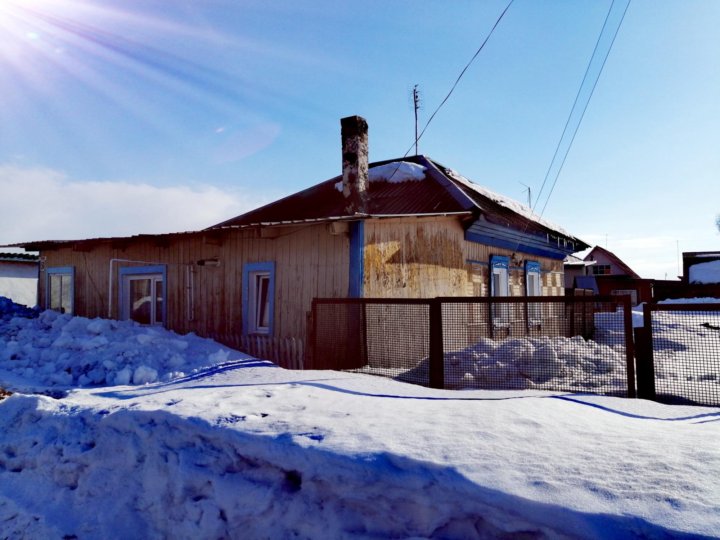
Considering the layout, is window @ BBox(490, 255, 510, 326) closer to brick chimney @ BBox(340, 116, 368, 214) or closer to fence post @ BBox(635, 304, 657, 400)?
brick chimney @ BBox(340, 116, 368, 214)

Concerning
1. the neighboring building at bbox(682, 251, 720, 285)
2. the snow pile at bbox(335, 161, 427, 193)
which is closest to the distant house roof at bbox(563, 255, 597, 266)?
the snow pile at bbox(335, 161, 427, 193)

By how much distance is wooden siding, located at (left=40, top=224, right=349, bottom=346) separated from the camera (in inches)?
402

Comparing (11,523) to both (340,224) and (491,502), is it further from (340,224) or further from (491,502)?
(340,224)

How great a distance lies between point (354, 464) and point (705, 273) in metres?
39.3

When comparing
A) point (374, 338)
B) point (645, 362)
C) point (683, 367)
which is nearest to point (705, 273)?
point (683, 367)

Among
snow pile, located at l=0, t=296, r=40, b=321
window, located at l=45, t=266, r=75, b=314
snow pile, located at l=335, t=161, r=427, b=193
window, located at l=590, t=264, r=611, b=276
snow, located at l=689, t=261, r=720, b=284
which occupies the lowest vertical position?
snow pile, located at l=0, t=296, r=40, b=321

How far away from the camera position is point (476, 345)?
750 cm

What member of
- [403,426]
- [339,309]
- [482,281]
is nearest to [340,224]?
[339,309]

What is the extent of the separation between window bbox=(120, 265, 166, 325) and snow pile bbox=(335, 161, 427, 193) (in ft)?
17.2

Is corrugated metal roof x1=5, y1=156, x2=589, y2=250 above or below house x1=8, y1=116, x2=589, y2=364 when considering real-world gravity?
above

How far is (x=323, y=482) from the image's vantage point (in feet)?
11.4

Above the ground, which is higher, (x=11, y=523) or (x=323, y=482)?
(x=323, y=482)

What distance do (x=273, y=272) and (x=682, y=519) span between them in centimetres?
908

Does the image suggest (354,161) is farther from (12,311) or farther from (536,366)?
(12,311)
